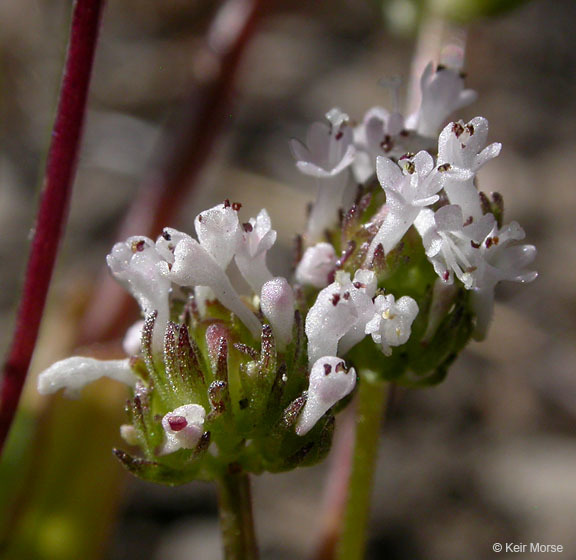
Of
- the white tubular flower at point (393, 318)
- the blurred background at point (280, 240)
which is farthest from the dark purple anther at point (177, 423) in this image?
the blurred background at point (280, 240)

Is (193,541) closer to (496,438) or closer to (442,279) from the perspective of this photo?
(496,438)

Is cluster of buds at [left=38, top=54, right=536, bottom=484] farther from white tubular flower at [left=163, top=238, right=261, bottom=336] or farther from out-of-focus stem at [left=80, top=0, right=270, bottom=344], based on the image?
out-of-focus stem at [left=80, top=0, right=270, bottom=344]

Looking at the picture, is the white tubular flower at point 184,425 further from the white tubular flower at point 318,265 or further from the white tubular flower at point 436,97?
the white tubular flower at point 436,97

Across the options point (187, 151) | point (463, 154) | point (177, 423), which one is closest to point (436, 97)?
point (463, 154)

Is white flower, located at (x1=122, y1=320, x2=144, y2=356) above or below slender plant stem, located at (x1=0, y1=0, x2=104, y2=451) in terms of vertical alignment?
below

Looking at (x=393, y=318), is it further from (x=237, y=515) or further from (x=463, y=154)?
(x=237, y=515)

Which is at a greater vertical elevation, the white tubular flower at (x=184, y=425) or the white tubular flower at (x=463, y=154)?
the white tubular flower at (x=463, y=154)

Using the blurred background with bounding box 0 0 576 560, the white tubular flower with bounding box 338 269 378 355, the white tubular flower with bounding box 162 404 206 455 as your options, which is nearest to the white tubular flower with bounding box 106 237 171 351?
the white tubular flower with bounding box 162 404 206 455
